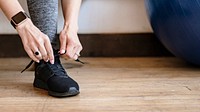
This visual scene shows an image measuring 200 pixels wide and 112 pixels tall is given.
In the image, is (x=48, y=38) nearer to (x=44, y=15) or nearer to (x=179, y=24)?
(x=44, y=15)

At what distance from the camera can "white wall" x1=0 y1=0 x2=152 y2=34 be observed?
1.64 m

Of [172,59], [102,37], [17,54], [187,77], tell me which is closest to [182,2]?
[187,77]

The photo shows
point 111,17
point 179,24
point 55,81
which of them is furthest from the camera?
point 111,17

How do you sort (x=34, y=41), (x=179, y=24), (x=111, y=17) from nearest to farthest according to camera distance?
(x=34, y=41) → (x=179, y=24) → (x=111, y=17)

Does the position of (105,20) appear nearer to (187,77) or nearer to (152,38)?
(152,38)

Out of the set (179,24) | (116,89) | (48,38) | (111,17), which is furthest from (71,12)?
(111,17)

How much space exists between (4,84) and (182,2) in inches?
25.8

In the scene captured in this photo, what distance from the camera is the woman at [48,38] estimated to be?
92 centimetres

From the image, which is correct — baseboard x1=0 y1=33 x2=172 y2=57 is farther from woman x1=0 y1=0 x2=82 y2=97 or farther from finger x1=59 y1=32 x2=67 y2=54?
finger x1=59 y1=32 x2=67 y2=54

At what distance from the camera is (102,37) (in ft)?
5.45

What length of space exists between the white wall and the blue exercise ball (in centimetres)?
29

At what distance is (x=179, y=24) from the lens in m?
1.23

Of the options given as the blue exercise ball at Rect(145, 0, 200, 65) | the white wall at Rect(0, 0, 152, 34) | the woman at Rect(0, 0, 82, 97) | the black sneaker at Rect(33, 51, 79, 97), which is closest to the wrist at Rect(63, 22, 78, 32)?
the woman at Rect(0, 0, 82, 97)

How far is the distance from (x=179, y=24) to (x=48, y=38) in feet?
1.69
